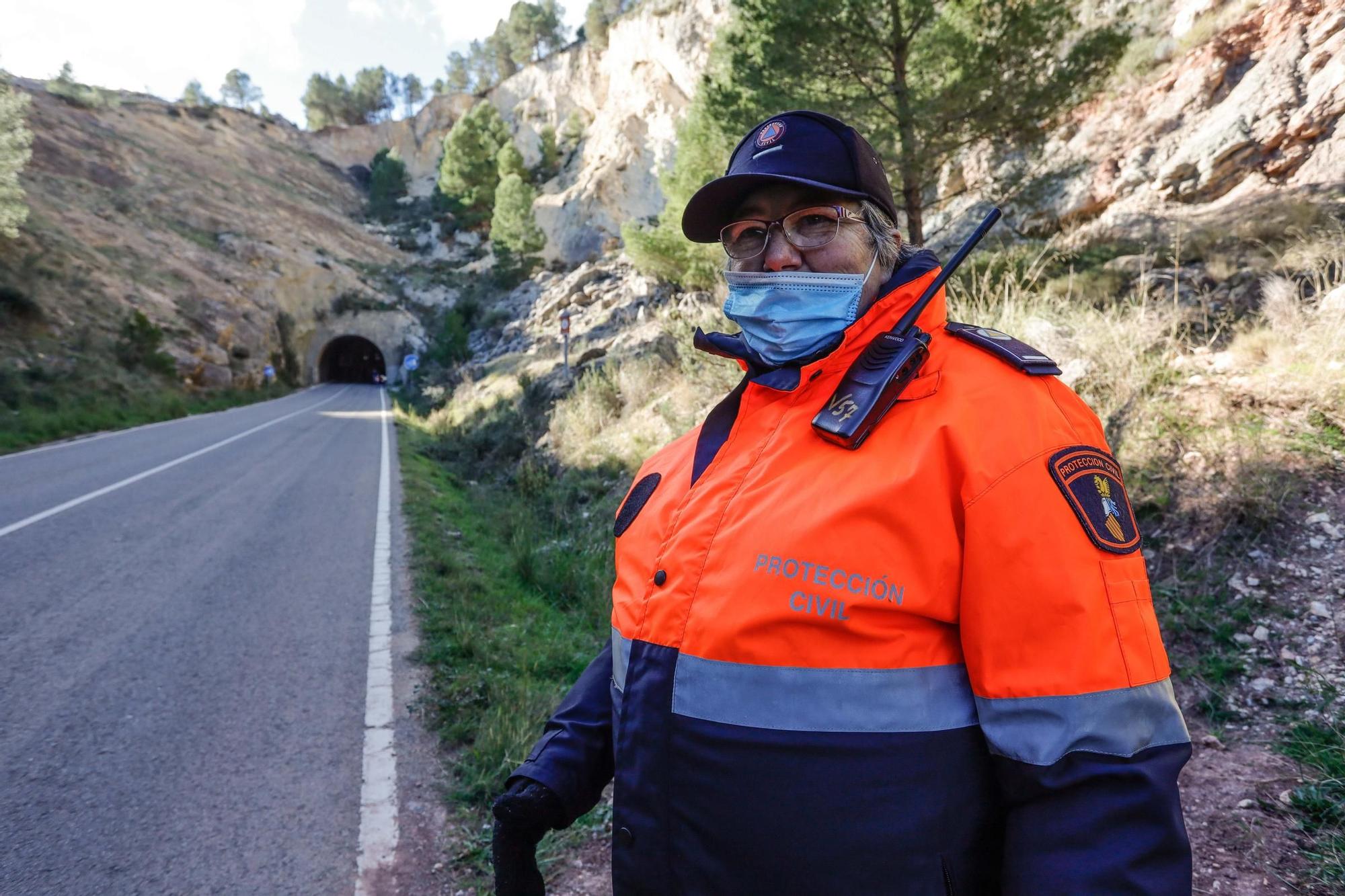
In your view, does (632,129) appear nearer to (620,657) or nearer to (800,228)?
(800,228)

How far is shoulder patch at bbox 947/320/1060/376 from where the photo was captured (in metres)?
1.30

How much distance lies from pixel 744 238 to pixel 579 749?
4.78 ft

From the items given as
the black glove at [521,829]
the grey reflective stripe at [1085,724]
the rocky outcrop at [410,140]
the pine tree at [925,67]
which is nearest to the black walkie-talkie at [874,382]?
the grey reflective stripe at [1085,724]

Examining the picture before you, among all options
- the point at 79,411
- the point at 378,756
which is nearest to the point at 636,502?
the point at 378,756

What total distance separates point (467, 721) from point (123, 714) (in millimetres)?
1913

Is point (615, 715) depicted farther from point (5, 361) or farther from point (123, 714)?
point (5, 361)

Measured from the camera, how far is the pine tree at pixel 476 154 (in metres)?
52.9

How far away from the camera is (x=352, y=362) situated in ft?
181

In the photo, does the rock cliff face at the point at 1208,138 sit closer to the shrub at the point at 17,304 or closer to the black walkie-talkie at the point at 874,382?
the black walkie-talkie at the point at 874,382

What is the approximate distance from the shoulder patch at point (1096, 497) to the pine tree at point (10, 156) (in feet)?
94.0

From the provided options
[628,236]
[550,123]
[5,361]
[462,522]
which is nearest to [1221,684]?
[462,522]

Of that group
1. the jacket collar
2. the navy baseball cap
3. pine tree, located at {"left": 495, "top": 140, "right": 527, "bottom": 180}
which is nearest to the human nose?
the navy baseball cap

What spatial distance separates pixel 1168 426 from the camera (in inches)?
181

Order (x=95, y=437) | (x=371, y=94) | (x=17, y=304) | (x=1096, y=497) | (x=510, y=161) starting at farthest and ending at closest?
1. (x=371, y=94)
2. (x=510, y=161)
3. (x=17, y=304)
4. (x=95, y=437)
5. (x=1096, y=497)
